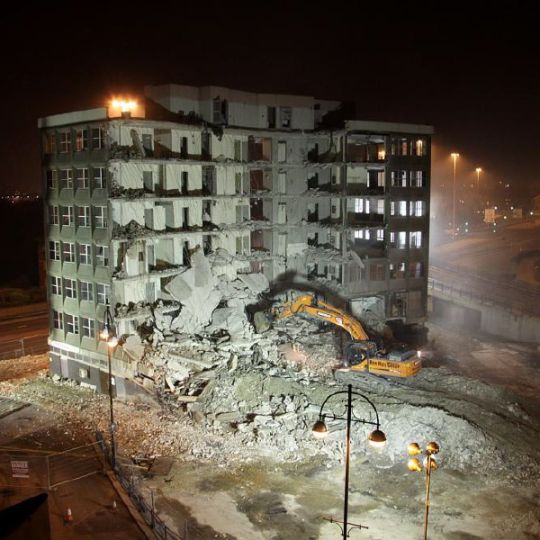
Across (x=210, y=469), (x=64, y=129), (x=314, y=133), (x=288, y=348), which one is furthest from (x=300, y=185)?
(x=210, y=469)

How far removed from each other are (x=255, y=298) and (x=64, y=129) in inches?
729

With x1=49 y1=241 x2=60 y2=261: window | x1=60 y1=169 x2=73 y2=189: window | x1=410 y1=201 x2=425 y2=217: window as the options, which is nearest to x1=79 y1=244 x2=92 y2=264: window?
x1=49 y1=241 x2=60 y2=261: window

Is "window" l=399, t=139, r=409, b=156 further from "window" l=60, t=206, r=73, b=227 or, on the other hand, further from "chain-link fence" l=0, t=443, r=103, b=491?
"chain-link fence" l=0, t=443, r=103, b=491

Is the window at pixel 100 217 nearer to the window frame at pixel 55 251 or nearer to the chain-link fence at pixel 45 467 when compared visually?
the window frame at pixel 55 251

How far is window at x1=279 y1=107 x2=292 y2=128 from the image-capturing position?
5156 cm

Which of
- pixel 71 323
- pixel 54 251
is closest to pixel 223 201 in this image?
pixel 54 251

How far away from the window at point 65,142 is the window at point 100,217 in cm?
480

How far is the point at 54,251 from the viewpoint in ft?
143

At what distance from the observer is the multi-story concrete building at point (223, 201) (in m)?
40.7

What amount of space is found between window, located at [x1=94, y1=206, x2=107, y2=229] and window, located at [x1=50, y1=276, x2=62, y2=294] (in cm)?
585

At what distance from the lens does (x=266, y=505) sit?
88.4ft

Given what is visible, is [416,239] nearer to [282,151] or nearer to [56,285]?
[282,151]

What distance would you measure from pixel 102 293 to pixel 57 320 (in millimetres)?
5579

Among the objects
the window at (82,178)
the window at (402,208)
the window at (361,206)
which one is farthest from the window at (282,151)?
the window at (82,178)
